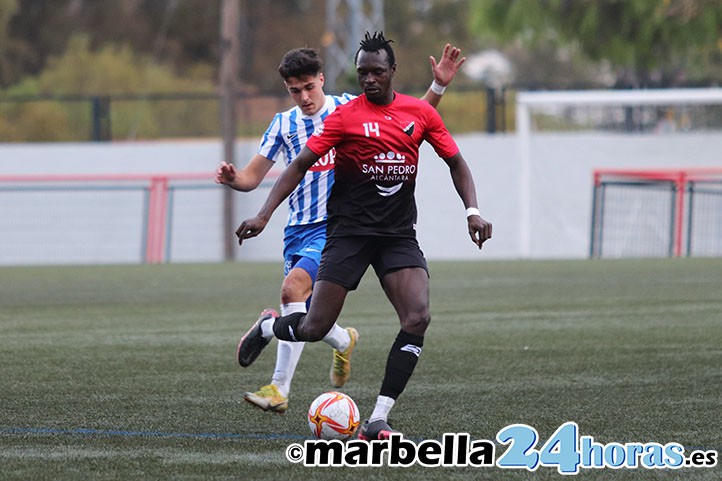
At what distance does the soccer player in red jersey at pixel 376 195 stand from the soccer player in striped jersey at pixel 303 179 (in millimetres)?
772

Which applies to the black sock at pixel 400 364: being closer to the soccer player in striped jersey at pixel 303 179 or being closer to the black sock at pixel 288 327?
the black sock at pixel 288 327

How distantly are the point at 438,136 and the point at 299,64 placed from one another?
1.11 m

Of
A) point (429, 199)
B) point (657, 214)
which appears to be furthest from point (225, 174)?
point (429, 199)

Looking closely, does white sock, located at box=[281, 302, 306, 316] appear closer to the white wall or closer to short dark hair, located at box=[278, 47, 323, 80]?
short dark hair, located at box=[278, 47, 323, 80]

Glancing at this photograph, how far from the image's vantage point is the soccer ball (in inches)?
260

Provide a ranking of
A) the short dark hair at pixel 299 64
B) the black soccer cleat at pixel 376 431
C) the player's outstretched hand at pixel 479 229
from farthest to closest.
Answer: the short dark hair at pixel 299 64, the player's outstretched hand at pixel 479 229, the black soccer cleat at pixel 376 431

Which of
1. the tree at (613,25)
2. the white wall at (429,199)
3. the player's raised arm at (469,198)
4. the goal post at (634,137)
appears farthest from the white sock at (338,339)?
the tree at (613,25)

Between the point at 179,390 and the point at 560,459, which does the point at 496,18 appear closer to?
the point at 179,390

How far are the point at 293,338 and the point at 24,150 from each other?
2192 cm

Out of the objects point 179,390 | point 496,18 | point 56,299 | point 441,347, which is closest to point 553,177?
point 496,18

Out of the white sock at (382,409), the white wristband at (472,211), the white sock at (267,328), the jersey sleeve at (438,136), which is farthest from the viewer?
the white sock at (267,328)

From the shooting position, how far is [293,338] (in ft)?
24.1

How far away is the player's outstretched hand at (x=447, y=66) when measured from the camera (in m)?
7.80

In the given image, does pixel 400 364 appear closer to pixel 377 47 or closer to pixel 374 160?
pixel 374 160
